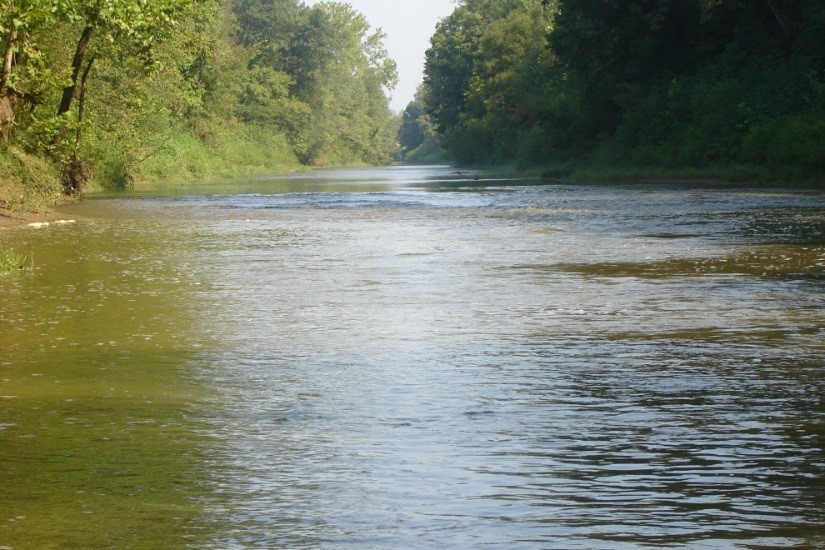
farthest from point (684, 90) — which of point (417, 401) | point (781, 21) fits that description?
point (417, 401)

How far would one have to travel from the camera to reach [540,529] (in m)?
5.17

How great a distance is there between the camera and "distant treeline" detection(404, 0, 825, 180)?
131 ft

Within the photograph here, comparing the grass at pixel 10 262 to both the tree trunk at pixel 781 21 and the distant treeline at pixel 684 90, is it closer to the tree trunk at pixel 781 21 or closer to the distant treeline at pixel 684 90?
the distant treeline at pixel 684 90

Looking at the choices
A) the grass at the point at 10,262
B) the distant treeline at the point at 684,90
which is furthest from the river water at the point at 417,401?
the distant treeline at the point at 684,90

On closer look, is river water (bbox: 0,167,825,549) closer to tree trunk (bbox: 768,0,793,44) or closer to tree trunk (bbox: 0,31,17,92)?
tree trunk (bbox: 0,31,17,92)

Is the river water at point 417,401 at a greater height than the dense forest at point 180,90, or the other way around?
the dense forest at point 180,90

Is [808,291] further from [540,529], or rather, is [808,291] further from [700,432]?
[540,529]

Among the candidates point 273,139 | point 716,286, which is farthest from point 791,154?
point 273,139

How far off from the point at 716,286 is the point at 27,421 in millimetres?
8362

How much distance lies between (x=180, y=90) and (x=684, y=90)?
64.9ft

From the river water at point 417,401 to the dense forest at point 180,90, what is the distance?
5.88 meters

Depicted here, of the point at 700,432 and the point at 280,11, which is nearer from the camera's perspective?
the point at 700,432

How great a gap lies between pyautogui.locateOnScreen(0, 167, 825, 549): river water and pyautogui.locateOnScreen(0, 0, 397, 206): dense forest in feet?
19.3

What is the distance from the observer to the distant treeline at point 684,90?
40.0m
